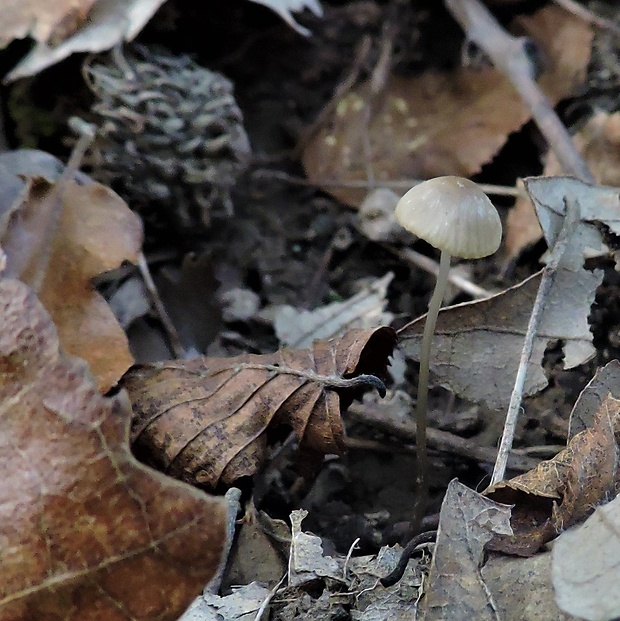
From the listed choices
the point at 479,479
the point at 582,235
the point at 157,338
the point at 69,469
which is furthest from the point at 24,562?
the point at 582,235

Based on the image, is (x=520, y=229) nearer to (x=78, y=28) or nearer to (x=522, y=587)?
(x=522, y=587)

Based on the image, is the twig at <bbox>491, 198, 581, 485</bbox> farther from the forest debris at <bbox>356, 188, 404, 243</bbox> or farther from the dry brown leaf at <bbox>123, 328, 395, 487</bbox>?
the forest debris at <bbox>356, 188, 404, 243</bbox>

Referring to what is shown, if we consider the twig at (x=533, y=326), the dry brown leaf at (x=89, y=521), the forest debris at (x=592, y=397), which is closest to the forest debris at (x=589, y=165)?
the twig at (x=533, y=326)

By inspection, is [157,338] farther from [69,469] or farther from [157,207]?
[69,469]

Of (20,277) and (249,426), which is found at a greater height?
(20,277)

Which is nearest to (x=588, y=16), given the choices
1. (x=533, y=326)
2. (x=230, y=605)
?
(x=533, y=326)
